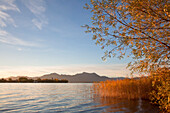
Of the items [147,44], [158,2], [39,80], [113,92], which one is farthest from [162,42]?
[39,80]

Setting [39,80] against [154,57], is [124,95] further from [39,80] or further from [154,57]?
[39,80]

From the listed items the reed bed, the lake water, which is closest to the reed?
the reed bed

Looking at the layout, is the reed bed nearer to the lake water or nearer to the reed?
the reed

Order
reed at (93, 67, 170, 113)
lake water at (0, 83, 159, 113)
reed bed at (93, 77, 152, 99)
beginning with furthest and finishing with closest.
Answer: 1. reed bed at (93, 77, 152, 99)
2. reed at (93, 67, 170, 113)
3. lake water at (0, 83, 159, 113)

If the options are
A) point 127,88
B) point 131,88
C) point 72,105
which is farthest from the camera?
point 127,88

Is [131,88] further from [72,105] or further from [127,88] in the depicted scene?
[72,105]

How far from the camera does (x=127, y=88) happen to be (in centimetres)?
1827

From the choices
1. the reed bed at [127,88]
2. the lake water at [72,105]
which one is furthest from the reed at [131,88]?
the lake water at [72,105]

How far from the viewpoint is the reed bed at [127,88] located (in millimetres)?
17594

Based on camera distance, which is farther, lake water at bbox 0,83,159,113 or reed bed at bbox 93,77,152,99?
reed bed at bbox 93,77,152,99

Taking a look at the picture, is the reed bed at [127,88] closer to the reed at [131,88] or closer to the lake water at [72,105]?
the reed at [131,88]

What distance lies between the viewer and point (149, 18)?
27.1 ft

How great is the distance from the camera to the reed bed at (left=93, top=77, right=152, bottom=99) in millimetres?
17594

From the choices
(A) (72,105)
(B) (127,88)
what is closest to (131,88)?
(B) (127,88)
